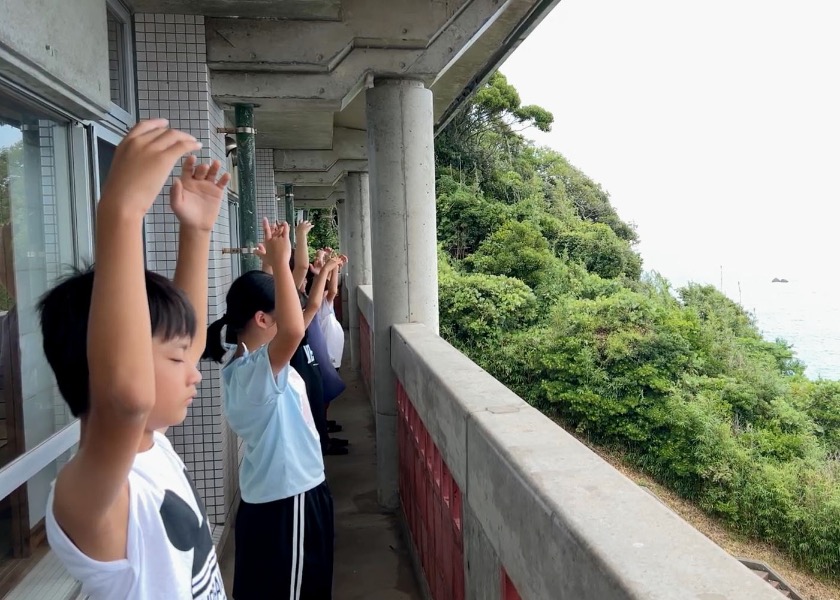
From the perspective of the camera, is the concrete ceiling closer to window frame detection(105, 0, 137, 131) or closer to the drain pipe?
window frame detection(105, 0, 137, 131)

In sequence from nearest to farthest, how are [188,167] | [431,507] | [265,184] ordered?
[188,167] < [431,507] < [265,184]

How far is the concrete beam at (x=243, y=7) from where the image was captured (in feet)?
11.7

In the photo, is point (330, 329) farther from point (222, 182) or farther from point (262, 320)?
point (222, 182)

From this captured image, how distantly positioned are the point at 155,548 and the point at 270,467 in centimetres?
118

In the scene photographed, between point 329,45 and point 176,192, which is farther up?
point 329,45

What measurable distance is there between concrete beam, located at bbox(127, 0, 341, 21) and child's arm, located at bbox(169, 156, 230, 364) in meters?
2.42

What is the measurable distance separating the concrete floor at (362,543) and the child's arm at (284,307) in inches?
74.6

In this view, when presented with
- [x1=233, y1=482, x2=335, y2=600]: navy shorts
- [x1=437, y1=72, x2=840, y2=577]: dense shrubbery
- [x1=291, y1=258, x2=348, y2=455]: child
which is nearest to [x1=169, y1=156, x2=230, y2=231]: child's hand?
[x1=233, y1=482, x2=335, y2=600]: navy shorts

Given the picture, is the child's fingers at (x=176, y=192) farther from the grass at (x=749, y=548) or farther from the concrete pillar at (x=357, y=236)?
the grass at (x=749, y=548)

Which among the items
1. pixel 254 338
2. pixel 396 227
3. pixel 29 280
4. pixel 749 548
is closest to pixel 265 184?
pixel 396 227

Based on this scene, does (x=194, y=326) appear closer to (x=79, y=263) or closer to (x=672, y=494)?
(x=79, y=263)

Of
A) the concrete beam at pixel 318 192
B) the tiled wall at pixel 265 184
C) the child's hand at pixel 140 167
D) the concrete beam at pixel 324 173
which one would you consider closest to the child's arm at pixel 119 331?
the child's hand at pixel 140 167

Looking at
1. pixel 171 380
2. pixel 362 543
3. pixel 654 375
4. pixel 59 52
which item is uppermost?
pixel 59 52

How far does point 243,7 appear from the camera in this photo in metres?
3.69
